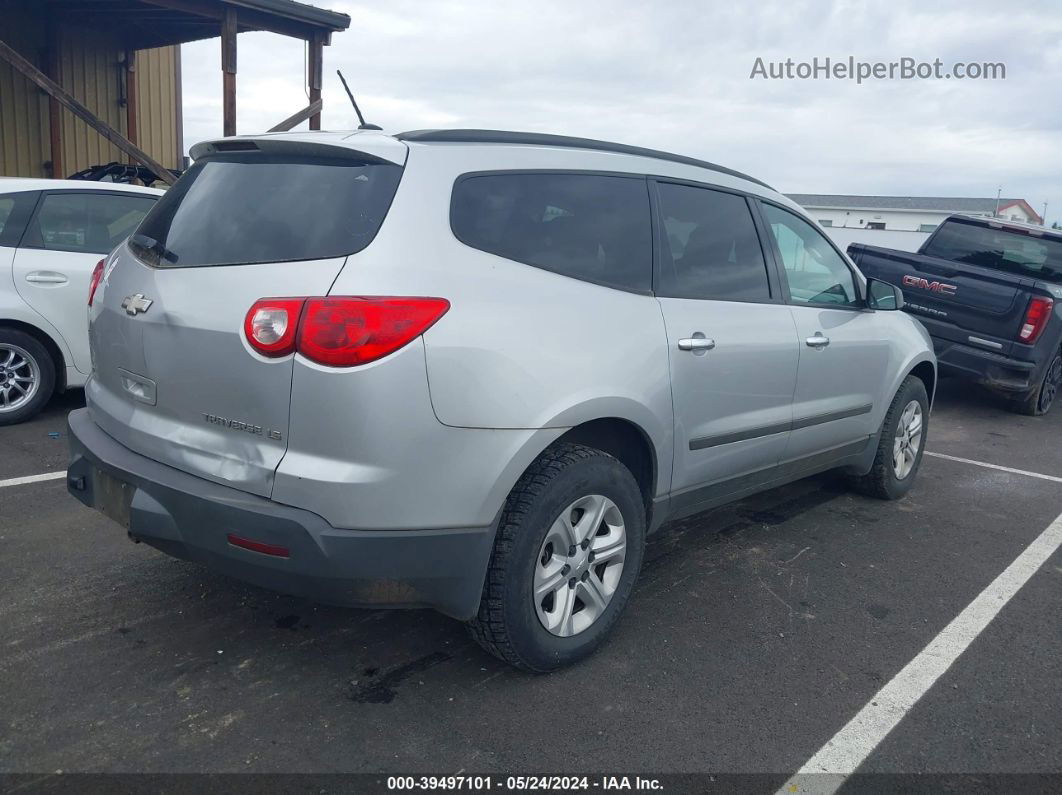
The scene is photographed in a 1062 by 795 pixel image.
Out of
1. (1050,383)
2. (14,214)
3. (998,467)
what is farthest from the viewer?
(1050,383)

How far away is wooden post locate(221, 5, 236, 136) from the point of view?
11664 millimetres

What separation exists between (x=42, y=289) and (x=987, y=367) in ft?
24.3

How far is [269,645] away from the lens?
3219mm

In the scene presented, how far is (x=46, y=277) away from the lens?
232 inches

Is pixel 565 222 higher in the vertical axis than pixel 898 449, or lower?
higher

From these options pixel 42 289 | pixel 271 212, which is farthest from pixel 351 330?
pixel 42 289

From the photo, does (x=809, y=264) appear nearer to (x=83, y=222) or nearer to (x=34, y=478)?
(x=34, y=478)

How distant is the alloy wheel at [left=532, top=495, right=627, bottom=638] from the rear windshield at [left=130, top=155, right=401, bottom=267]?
3.73ft

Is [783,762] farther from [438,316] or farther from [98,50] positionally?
[98,50]

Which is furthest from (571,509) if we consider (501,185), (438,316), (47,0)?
(47,0)

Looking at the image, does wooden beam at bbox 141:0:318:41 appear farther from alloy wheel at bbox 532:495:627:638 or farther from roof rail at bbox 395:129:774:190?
alloy wheel at bbox 532:495:627:638

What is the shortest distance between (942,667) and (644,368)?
154 cm

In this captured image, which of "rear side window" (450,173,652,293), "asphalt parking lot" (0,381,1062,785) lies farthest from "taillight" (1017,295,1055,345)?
"rear side window" (450,173,652,293)

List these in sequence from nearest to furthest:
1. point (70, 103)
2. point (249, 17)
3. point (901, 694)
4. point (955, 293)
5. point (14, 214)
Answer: point (901, 694) → point (14, 214) → point (955, 293) → point (70, 103) → point (249, 17)
